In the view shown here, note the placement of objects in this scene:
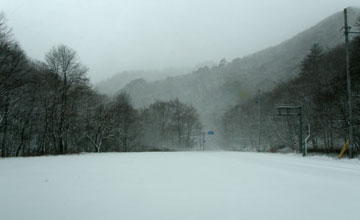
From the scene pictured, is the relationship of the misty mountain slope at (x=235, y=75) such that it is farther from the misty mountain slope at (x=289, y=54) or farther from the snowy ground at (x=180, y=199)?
the snowy ground at (x=180, y=199)

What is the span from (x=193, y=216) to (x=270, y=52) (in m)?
117

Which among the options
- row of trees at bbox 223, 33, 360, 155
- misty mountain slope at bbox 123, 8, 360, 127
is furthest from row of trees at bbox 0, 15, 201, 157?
misty mountain slope at bbox 123, 8, 360, 127

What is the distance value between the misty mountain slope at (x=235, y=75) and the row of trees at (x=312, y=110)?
9.90 m

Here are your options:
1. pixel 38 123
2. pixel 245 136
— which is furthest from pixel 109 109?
pixel 245 136

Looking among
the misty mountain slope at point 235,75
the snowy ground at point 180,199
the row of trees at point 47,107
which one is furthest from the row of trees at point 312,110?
the row of trees at point 47,107

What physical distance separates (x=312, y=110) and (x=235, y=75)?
52.3m

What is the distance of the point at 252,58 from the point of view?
349 feet

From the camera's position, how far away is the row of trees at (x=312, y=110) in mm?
23322

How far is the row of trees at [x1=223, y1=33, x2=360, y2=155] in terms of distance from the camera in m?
23.3

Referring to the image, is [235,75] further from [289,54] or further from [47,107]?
[47,107]

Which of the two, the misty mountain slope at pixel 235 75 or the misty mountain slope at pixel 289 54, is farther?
the misty mountain slope at pixel 289 54

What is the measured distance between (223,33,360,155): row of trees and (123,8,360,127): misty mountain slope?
990 centimetres

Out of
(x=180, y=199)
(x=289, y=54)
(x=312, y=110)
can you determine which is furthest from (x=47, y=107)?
(x=289, y=54)

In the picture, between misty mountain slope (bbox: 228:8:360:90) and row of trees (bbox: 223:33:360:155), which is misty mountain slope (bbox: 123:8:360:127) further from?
row of trees (bbox: 223:33:360:155)
